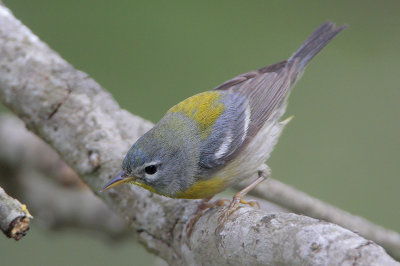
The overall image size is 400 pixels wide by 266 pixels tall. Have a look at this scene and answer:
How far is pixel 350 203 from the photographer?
5199 millimetres

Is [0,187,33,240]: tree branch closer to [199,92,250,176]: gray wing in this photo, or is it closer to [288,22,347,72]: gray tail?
[199,92,250,176]: gray wing

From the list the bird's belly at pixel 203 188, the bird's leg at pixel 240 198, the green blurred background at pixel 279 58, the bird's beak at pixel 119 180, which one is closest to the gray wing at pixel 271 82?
the bird's leg at pixel 240 198

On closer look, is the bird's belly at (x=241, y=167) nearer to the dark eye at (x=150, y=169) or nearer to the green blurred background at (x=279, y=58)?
the dark eye at (x=150, y=169)

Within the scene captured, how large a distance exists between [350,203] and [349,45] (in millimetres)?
1965

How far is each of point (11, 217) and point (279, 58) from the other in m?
4.86

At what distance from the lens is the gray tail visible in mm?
3645

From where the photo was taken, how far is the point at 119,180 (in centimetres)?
272

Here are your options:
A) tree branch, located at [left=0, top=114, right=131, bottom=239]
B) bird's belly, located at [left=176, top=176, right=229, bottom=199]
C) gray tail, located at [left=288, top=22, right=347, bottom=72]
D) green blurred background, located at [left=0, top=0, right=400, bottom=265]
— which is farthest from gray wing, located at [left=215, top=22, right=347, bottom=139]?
green blurred background, located at [left=0, top=0, right=400, bottom=265]

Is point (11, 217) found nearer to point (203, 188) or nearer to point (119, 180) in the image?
point (119, 180)

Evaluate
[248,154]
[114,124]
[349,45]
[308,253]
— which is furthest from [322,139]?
[308,253]

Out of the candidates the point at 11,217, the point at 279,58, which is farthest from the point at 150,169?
the point at 279,58

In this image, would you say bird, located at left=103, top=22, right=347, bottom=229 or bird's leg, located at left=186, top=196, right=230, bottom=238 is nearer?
bird's leg, located at left=186, top=196, right=230, bottom=238

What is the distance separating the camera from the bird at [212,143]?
112 inches

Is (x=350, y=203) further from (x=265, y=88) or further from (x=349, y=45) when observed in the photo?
(x=265, y=88)
